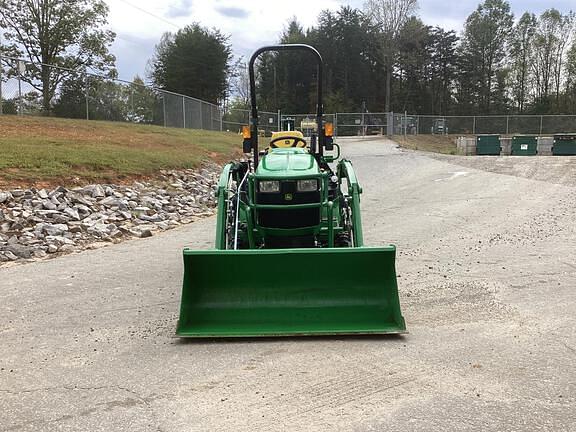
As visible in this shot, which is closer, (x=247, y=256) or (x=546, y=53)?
(x=247, y=256)

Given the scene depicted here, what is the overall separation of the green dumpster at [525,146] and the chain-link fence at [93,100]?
1962cm

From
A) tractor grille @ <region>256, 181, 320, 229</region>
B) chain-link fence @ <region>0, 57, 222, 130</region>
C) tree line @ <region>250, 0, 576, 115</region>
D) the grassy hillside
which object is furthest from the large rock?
tree line @ <region>250, 0, 576, 115</region>

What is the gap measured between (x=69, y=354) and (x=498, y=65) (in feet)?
246

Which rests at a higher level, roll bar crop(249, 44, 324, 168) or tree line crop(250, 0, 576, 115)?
tree line crop(250, 0, 576, 115)

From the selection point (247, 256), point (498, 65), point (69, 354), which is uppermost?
point (498, 65)

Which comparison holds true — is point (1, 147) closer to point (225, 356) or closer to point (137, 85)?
point (225, 356)

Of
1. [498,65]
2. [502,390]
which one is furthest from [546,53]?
[502,390]

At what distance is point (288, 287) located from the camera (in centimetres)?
483

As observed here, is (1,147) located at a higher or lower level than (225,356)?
higher

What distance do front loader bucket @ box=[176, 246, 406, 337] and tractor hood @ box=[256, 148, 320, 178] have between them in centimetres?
104

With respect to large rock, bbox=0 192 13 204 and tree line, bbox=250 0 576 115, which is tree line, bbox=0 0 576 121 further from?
large rock, bbox=0 192 13 204

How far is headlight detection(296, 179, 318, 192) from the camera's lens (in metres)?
5.48

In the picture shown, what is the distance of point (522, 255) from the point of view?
7.71 meters

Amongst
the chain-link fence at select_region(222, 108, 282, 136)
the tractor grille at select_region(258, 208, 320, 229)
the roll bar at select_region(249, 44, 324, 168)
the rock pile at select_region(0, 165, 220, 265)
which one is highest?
the chain-link fence at select_region(222, 108, 282, 136)
